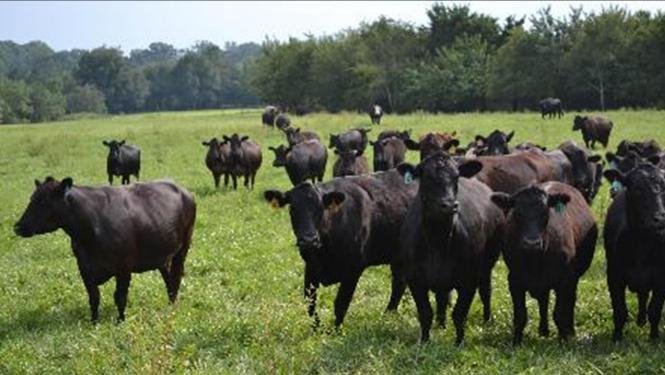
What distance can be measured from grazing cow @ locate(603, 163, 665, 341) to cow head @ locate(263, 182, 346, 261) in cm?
330

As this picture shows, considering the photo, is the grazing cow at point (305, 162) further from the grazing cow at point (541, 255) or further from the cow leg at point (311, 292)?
the grazing cow at point (541, 255)

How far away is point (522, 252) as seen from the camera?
846 cm

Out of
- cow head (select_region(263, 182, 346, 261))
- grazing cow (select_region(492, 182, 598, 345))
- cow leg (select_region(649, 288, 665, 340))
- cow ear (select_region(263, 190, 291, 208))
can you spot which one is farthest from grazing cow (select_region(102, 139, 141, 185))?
cow leg (select_region(649, 288, 665, 340))

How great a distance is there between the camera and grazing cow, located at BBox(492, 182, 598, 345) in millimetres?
8367

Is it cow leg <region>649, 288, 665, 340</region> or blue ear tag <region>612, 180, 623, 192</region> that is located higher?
blue ear tag <region>612, 180, 623, 192</region>

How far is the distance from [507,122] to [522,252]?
37.1 metres

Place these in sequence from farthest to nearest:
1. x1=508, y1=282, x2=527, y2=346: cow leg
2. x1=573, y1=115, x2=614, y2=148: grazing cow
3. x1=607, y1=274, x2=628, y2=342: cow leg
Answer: x1=573, y1=115, x2=614, y2=148: grazing cow, x1=607, y1=274, x2=628, y2=342: cow leg, x1=508, y1=282, x2=527, y2=346: cow leg

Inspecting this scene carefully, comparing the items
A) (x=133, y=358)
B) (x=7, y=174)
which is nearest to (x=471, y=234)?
(x=133, y=358)

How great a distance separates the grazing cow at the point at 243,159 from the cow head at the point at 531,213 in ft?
55.0

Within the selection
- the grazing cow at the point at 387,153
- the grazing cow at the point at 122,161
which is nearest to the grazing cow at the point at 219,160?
the grazing cow at the point at 122,161

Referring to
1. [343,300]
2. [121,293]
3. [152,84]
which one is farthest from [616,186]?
[152,84]

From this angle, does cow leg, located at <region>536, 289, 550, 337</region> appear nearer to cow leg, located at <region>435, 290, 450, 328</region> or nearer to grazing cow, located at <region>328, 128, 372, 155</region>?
cow leg, located at <region>435, 290, 450, 328</region>

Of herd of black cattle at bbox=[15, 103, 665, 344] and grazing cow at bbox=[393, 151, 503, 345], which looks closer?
grazing cow at bbox=[393, 151, 503, 345]

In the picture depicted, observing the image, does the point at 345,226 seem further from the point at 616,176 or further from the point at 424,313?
the point at 616,176
